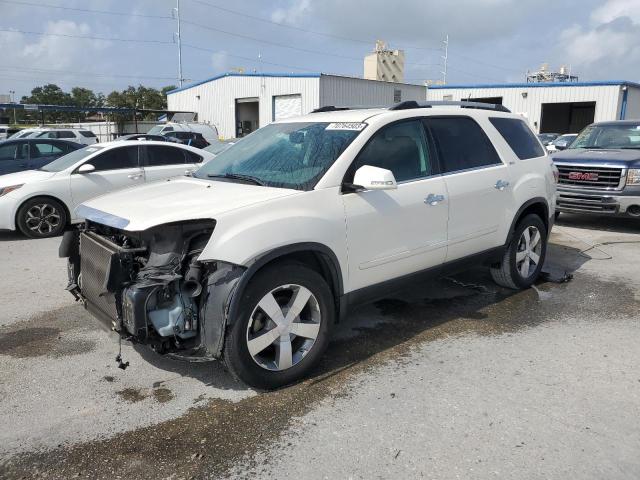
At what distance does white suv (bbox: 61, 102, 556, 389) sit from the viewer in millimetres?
3285

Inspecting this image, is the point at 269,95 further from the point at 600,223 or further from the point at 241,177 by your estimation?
the point at 241,177

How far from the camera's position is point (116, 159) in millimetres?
9320

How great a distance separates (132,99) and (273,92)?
1563 inches

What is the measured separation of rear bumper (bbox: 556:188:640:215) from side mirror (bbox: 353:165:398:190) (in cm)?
645

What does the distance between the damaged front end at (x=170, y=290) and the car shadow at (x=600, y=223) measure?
26.2ft

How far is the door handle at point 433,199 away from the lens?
14.2 feet

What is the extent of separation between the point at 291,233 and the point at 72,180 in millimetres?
6733

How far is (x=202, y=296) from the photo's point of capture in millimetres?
3326

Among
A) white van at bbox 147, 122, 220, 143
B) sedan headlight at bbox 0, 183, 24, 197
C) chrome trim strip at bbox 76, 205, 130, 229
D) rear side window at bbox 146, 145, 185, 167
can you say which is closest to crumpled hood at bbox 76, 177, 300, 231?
chrome trim strip at bbox 76, 205, 130, 229

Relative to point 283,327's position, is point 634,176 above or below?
above

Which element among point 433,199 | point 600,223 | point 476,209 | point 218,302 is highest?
point 433,199

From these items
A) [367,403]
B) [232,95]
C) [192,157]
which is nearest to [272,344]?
[367,403]

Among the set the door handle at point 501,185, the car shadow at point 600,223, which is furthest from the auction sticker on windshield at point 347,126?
the car shadow at point 600,223

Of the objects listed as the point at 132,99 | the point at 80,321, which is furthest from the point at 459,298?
the point at 132,99
